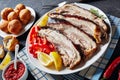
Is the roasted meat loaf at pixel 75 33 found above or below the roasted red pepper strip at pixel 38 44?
above

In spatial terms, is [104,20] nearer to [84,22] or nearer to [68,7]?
[84,22]

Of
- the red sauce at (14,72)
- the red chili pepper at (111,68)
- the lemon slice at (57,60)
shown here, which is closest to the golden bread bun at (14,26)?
the red sauce at (14,72)

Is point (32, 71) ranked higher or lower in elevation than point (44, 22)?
lower

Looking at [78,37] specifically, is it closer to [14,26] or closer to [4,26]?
[14,26]

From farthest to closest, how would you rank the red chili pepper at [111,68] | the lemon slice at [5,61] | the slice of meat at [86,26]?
the lemon slice at [5,61]
the slice of meat at [86,26]
the red chili pepper at [111,68]

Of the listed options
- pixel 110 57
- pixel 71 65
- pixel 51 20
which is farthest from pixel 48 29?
pixel 110 57

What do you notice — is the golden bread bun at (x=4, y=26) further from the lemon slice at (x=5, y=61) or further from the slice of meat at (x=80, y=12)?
the slice of meat at (x=80, y=12)

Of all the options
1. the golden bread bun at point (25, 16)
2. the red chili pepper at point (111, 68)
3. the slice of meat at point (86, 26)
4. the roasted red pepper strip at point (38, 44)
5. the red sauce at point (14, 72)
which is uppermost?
the slice of meat at point (86, 26)

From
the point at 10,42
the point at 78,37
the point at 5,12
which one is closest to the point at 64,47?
the point at 78,37
